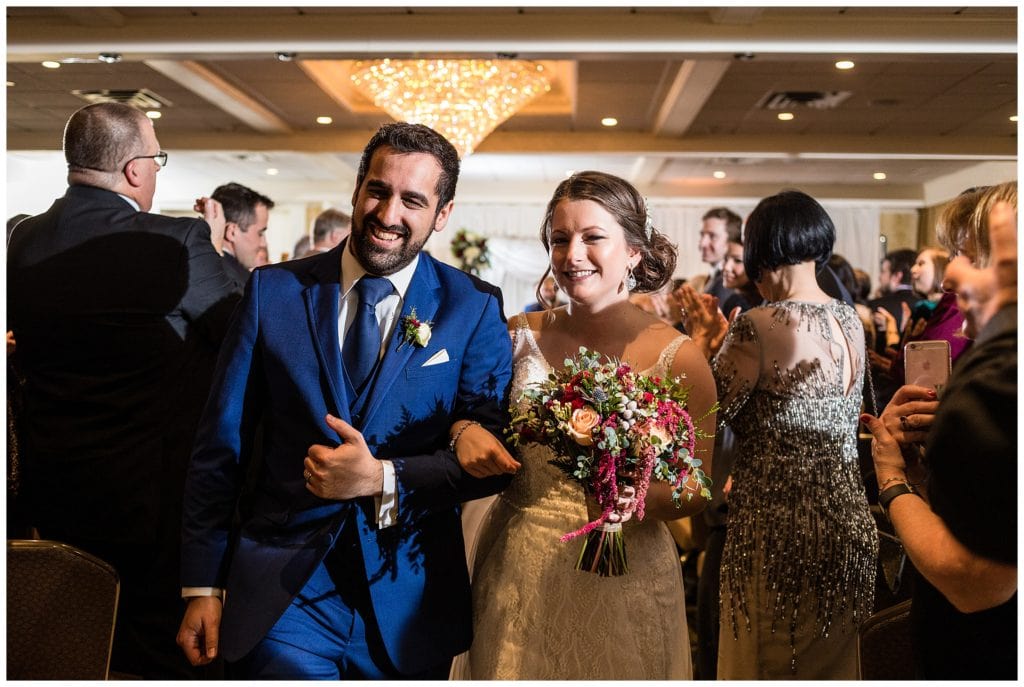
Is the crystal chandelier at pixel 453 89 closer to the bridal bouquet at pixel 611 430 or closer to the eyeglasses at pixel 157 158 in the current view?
the eyeglasses at pixel 157 158

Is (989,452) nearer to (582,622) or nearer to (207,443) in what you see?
(582,622)

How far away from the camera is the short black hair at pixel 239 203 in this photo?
4199 mm

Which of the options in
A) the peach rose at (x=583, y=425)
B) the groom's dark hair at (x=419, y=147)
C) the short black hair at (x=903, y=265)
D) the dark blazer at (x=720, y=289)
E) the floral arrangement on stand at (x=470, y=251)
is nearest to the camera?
the peach rose at (x=583, y=425)

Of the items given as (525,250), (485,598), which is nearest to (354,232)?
(485,598)

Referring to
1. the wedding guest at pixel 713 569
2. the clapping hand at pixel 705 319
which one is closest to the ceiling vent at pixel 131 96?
the wedding guest at pixel 713 569

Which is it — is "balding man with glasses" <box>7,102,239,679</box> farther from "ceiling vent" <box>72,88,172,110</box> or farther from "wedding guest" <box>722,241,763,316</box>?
"ceiling vent" <box>72,88,172,110</box>

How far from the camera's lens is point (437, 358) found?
Answer: 2.04 meters

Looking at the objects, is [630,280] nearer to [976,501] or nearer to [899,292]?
[976,501]

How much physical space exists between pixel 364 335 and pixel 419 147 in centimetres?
45

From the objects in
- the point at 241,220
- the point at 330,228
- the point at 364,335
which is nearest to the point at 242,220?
the point at 241,220

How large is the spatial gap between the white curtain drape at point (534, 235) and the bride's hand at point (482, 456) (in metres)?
13.9

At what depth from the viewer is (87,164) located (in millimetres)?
2797

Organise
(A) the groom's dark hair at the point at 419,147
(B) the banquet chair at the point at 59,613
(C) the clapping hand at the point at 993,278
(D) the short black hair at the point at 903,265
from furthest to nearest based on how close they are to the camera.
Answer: (D) the short black hair at the point at 903,265
(B) the banquet chair at the point at 59,613
(A) the groom's dark hair at the point at 419,147
(C) the clapping hand at the point at 993,278

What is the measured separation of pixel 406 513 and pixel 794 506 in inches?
53.2
